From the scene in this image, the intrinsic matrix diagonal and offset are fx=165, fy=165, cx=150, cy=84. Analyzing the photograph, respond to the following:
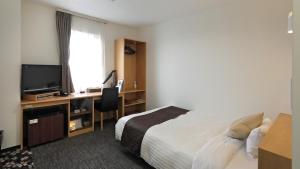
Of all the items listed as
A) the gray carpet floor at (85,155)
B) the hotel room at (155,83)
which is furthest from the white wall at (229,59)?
the gray carpet floor at (85,155)

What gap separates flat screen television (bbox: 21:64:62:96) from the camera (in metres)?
2.85

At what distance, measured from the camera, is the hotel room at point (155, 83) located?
203 centimetres

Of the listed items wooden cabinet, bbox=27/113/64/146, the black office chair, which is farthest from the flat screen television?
the black office chair

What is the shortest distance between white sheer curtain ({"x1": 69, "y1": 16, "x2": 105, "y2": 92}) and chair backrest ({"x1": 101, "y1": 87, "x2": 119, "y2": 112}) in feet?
2.33

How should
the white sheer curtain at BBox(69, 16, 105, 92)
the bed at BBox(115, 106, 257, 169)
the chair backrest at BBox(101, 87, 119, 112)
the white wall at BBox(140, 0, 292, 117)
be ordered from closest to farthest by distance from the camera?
the bed at BBox(115, 106, 257, 169), the white wall at BBox(140, 0, 292, 117), the chair backrest at BBox(101, 87, 119, 112), the white sheer curtain at BBox(69, 16, 105, 92)

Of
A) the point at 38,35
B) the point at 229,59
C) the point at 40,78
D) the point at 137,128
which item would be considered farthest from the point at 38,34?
the point at 229,59

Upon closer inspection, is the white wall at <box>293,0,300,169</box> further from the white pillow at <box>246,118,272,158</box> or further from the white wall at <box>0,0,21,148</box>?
the white wall at <box>0,0,21,148</box>

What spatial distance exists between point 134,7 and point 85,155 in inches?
109

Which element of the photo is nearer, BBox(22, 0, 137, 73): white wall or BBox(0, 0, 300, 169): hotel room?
BBox(0, 0, 300, 169): hotel room

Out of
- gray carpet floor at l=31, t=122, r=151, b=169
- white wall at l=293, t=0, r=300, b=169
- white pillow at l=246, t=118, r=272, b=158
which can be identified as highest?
white wall at l=293, t=0, r=300, b=169

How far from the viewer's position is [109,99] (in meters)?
3.59

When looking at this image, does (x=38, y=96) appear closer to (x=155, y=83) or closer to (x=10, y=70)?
(x=10, y=70)

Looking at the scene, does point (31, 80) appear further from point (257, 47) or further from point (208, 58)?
point (257, 47)

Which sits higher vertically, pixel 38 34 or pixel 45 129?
pixel 38 34
